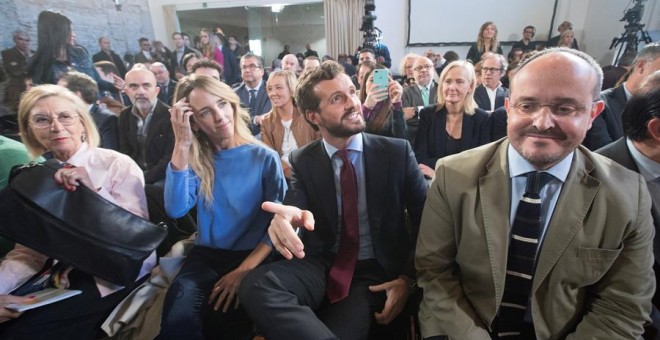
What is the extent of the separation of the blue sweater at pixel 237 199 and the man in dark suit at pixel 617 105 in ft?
5.95

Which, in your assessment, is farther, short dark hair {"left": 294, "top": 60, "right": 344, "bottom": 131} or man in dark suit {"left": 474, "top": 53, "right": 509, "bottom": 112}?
man in dark suit {"left": 474, "top": 53, "right": 509, "bottom": 112}

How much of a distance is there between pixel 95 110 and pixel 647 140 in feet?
11.0

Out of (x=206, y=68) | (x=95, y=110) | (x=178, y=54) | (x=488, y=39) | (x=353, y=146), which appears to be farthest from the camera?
(x=178, y=54)

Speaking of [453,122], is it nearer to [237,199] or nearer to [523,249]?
[523,249]

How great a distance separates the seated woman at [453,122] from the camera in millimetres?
2127

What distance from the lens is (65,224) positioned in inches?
45.9

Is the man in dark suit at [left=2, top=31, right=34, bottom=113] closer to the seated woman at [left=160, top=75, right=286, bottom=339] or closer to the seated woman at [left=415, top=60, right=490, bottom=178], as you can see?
the seated woman at [left=160, top=75, right=286, bottom=339]

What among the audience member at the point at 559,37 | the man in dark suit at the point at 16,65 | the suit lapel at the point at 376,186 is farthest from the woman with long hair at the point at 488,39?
the man in dark suit at the point at 16,65

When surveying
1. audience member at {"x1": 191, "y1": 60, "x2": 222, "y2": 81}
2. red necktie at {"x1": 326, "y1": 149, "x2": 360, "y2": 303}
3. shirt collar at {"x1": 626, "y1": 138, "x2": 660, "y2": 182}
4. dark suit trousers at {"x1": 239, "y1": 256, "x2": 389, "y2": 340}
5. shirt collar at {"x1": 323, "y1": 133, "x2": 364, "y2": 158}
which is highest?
audience member at {"x1": 191, "y1": 60, "x2": 222, "y2": 81}

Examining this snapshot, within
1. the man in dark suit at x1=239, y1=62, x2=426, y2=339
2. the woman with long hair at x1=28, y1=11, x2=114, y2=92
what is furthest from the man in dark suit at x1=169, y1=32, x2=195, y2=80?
the man in dark suit at x1=239, y1=62, x2=426, y2=339

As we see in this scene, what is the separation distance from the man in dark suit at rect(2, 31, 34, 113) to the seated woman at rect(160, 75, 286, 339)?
2.77 m

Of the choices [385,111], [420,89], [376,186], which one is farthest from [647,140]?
[420,89]

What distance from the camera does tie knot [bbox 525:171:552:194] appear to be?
90 centimetres

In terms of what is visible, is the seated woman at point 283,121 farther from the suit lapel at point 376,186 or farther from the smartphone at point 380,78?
the suit lapel at point 376,186
